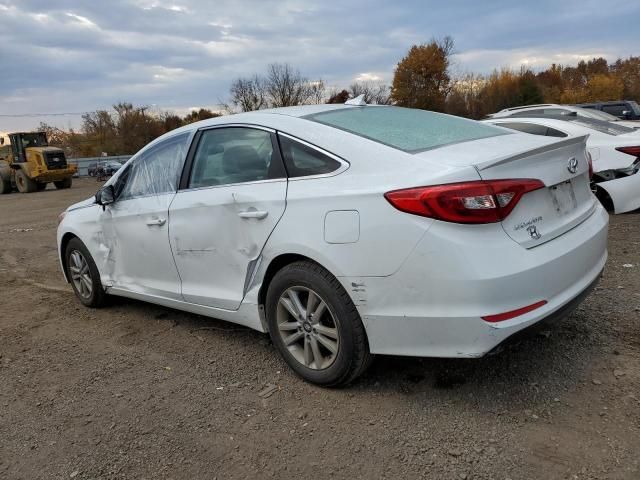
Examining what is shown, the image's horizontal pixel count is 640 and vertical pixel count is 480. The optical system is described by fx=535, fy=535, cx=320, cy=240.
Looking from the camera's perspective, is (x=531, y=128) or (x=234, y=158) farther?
(x=531, y=128)

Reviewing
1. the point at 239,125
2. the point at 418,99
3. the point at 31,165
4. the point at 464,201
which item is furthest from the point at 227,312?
the point at 418,99

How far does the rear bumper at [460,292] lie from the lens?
2.40 m

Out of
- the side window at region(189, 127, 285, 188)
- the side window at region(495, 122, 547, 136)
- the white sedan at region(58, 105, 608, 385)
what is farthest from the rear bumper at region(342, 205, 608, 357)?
the side window at region(495, 122, 547, 136)

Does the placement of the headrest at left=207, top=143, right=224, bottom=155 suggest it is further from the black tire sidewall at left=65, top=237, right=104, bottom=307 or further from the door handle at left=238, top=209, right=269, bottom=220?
the black tire sidewall at left=65, top=237, right=104, bottom=307

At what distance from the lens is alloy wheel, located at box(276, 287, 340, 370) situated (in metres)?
2.91

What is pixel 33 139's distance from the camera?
28.4 metres

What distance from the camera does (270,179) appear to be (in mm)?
3160

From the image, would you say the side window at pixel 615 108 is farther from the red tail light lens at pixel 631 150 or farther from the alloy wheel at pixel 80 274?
the alloy wheel at pixel 80 274

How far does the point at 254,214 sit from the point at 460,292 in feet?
4.28

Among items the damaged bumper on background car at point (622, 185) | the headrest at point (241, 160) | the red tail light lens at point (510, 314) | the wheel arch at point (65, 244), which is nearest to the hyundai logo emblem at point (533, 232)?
the red tail light lens at point (510, 314)

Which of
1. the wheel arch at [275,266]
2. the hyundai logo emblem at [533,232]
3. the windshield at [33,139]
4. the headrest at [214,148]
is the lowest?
the wheel arch at [275,266]

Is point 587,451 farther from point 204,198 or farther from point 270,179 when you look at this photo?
point 204,198

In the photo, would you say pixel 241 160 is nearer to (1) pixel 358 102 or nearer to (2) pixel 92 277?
(1) pixel 358 102

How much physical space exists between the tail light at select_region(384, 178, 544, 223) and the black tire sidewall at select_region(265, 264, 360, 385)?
0.61 m
